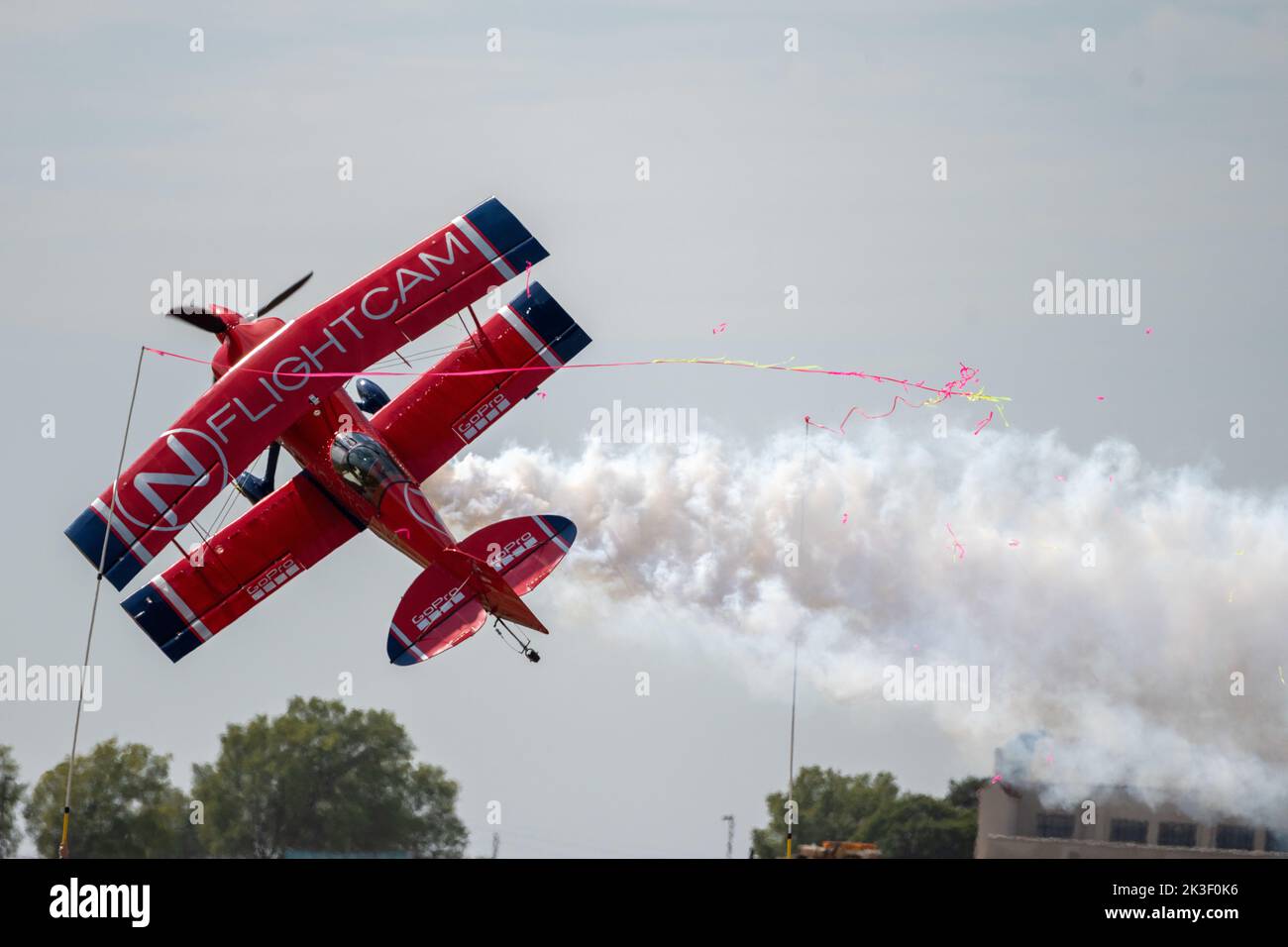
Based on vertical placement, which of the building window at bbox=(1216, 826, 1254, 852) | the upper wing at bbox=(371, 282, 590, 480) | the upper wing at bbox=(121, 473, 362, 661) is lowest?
the building window at bbox=(1216, 826, 1254, 852)

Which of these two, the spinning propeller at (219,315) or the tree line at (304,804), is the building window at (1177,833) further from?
the spinning propeller at (219,315)

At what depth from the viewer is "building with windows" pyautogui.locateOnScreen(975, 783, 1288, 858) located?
4762 centimetres

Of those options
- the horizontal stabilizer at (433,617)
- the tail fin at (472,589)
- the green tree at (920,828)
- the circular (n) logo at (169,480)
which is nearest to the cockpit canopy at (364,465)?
the tail fin at (472,589)

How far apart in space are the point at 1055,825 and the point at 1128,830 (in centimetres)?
169

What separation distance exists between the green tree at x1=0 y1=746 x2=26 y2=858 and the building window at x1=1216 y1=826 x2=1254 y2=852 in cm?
3024

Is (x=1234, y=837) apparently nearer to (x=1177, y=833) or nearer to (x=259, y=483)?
(x=1177, y=833)

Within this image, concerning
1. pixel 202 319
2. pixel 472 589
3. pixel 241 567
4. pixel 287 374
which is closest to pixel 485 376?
pixel 287 374

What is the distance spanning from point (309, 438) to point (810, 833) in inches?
848

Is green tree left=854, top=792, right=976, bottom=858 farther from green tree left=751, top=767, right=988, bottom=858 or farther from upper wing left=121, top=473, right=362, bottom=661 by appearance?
upper wing left=121, top=473, right=362, bottom=661

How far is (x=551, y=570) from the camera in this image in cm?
4406

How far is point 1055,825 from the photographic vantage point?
49094 mm

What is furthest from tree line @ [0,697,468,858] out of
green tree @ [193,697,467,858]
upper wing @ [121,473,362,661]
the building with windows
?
the building with windows
